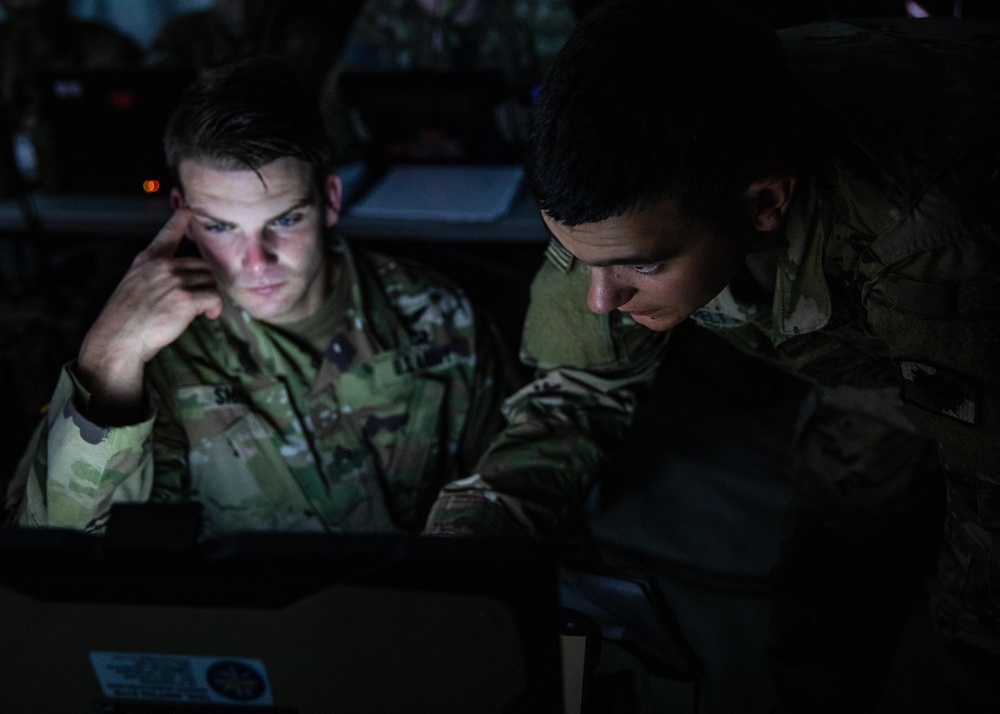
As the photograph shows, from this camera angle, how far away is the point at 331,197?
133 cm

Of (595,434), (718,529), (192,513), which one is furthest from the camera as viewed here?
(718,529)

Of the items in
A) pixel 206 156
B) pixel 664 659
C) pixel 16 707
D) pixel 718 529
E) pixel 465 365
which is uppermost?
pixel 206 156

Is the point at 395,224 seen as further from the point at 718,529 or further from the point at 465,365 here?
the point at 718,529

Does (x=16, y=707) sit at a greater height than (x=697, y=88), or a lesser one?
lesser

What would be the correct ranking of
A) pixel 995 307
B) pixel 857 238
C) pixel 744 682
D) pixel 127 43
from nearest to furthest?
pixel 995 307 < pixel 857 238 < pixel 744 682 < pixel 127 43

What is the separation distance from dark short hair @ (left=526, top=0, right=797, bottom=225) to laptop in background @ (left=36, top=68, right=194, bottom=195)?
1.43 meters

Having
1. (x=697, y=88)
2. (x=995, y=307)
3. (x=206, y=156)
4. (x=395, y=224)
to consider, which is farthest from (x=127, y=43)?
(x=995, y=307)

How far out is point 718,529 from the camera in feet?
6.88

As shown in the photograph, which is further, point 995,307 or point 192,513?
point 995,307

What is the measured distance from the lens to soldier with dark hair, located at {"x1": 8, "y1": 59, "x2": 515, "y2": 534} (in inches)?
40.4

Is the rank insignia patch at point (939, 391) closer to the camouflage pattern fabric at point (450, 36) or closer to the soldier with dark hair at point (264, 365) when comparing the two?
the soldier with dark hair at point (264, 365)

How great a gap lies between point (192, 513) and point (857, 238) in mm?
745

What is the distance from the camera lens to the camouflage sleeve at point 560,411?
3.29ft

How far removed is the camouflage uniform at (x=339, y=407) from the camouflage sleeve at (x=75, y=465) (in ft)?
0.46
